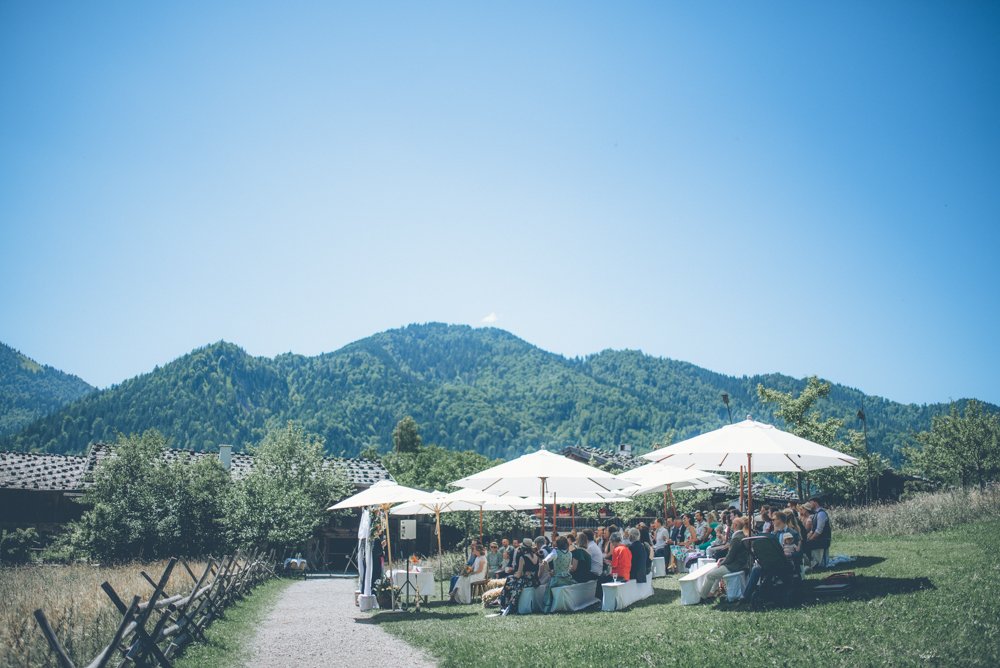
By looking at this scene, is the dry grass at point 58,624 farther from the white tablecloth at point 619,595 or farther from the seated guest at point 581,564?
the white tablecloth at point 619,595

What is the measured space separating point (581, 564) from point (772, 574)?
12.2 ft

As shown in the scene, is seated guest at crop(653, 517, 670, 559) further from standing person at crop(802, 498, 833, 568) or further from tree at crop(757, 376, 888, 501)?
tree at crop(757, 376, 888, 501)

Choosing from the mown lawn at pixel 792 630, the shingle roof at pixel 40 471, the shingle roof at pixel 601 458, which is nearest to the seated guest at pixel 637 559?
the mown lawn at pixel 792 630

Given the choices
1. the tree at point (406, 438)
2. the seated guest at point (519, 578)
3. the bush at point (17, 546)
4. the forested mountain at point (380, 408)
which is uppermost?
the forested mountain at point (380, 408)

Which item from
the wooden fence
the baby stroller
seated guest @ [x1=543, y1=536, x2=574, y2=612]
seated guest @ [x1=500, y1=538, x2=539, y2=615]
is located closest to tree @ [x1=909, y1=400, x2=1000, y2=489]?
seated guest @ [x1=543, y1=536, x2=574, y2=612]

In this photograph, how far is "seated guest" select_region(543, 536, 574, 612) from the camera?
1234cm

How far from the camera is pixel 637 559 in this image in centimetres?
1243

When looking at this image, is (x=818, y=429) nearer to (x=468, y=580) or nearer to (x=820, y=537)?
(x=820, y=537)

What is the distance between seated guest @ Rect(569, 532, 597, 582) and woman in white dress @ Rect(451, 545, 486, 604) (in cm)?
453

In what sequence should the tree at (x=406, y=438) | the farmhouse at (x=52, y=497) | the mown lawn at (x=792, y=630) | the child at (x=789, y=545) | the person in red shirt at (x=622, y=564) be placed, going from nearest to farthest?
the mown lawn at (x=792, y=630) < the child at (x=789, y=545) < the person in red shirt at (x=622, y=564) < the farmhouse at (x=52, y=497) < the tree at (x=406, y=438)

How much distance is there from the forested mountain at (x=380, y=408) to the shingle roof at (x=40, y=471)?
2855 inches

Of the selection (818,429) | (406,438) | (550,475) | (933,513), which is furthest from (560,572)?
(406,438)

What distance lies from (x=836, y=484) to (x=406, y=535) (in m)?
23.5

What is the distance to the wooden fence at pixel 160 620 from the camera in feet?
21.4
